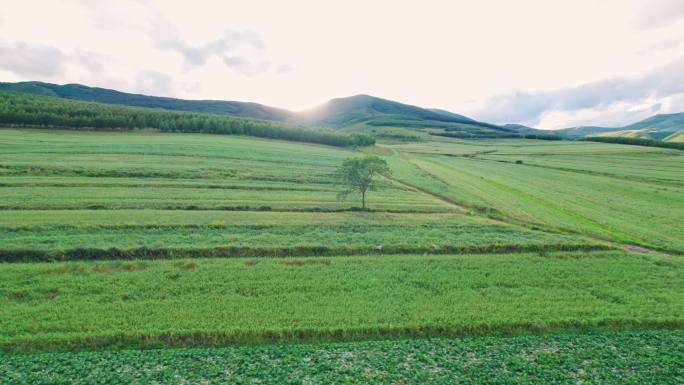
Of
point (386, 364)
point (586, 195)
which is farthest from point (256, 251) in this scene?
point (586, 195)

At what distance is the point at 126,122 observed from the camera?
113000 millimetres

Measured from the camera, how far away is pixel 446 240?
32.5m

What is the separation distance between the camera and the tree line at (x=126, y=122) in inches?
4038

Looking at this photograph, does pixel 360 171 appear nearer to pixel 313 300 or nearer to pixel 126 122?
pixel 313 300

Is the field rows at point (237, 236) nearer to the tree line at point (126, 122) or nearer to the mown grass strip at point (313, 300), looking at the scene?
the mown grass strip at point (313, 300)

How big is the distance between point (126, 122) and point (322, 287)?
120257mm

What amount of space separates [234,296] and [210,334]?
380cm

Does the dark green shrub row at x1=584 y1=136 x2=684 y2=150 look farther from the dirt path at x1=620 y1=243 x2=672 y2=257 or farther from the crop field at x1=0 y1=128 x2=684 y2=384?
the dirt path at x1=620 y1=243 x2=672 y2=257

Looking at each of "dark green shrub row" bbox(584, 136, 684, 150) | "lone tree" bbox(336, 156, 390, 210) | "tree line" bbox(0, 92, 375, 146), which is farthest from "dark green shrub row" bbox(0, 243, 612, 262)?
"dark green shrub row" bbox(584, 136, 684, 150)

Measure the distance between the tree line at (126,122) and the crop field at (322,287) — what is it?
230ft

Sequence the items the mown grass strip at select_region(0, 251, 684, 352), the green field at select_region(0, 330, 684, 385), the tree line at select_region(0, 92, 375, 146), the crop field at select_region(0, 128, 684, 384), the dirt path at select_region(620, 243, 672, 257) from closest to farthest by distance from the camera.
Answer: the green field at select_region(0, 330, 684, 385), the crop field at select_region(0, 128, 684, 384), the mown grass strip at select_region(0, 251, 684, 352), the dirt path at select_region(620, 243, 672, 257), the tree line at select_region(0, 92, 375, 146)

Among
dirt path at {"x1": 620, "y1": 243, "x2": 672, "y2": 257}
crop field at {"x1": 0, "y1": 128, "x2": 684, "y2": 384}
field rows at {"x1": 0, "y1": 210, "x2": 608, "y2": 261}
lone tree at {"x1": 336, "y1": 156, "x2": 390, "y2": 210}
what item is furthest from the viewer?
lone tree at {"x1": 336, "y1": 156, "x2": 390, "y2": 210}

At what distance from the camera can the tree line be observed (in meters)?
103

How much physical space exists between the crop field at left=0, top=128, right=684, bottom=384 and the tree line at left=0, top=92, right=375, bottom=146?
7000cm
